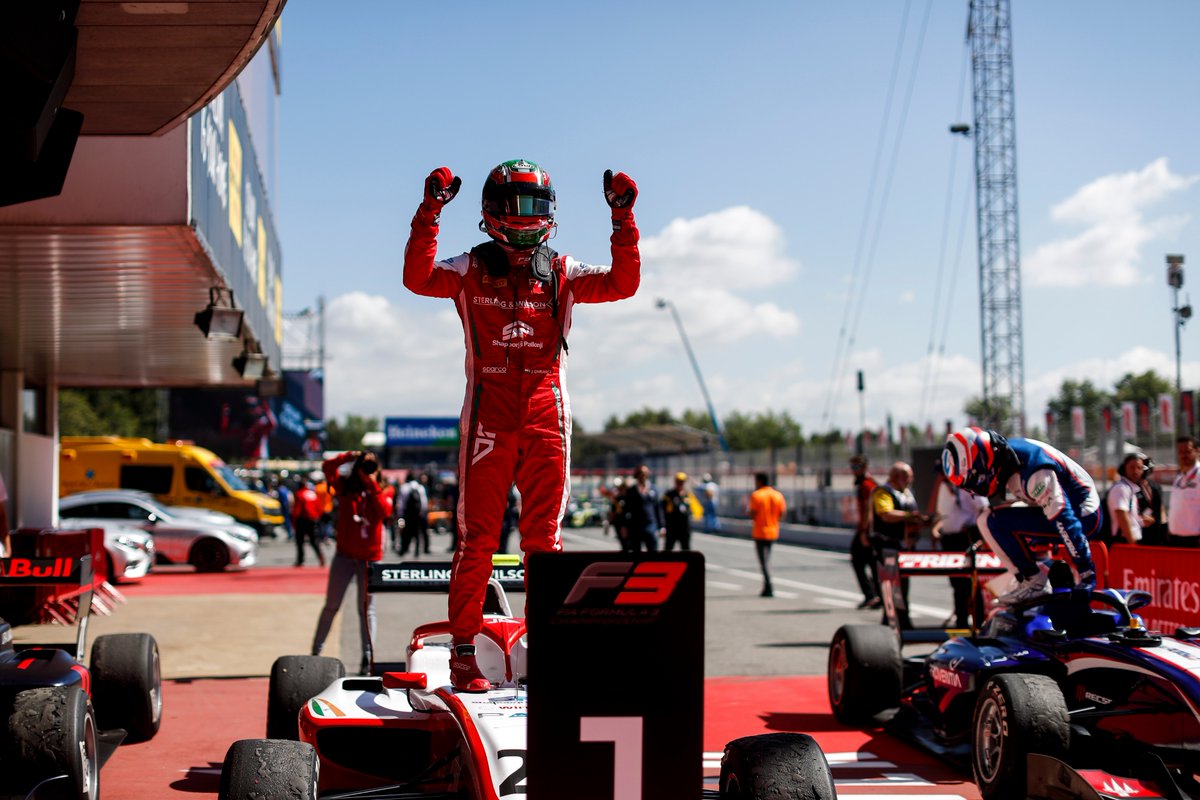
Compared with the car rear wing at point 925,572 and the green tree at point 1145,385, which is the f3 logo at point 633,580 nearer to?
the car rear wing at point 925,572

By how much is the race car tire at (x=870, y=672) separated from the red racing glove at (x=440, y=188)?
4.23 meters

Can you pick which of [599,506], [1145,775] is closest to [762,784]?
[1145,775]

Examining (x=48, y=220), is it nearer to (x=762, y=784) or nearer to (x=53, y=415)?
(x=762, y=784)

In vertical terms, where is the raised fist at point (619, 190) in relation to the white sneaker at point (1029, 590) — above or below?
above

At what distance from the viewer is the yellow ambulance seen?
29.4m

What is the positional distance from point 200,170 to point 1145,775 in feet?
24.6

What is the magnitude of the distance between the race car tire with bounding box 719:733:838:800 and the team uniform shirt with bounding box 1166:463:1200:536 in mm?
9229

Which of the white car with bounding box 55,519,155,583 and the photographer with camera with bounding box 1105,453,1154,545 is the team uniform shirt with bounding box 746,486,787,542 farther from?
the white car with bounding box 55,519,155,583

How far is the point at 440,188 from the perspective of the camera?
4746 millimetres

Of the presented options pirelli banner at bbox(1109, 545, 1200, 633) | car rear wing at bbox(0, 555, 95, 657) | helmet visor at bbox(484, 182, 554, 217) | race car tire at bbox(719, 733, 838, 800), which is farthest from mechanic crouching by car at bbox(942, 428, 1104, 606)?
car rear wing at bbox(0, 555, 95, 657)

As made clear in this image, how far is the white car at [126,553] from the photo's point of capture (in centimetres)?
1978

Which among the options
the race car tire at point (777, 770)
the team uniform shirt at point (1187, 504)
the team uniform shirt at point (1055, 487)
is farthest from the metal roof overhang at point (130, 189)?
the team uniform shirt at point (1187, 504)

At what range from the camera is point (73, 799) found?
5.25 metres

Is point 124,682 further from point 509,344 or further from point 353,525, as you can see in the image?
point 509,344
